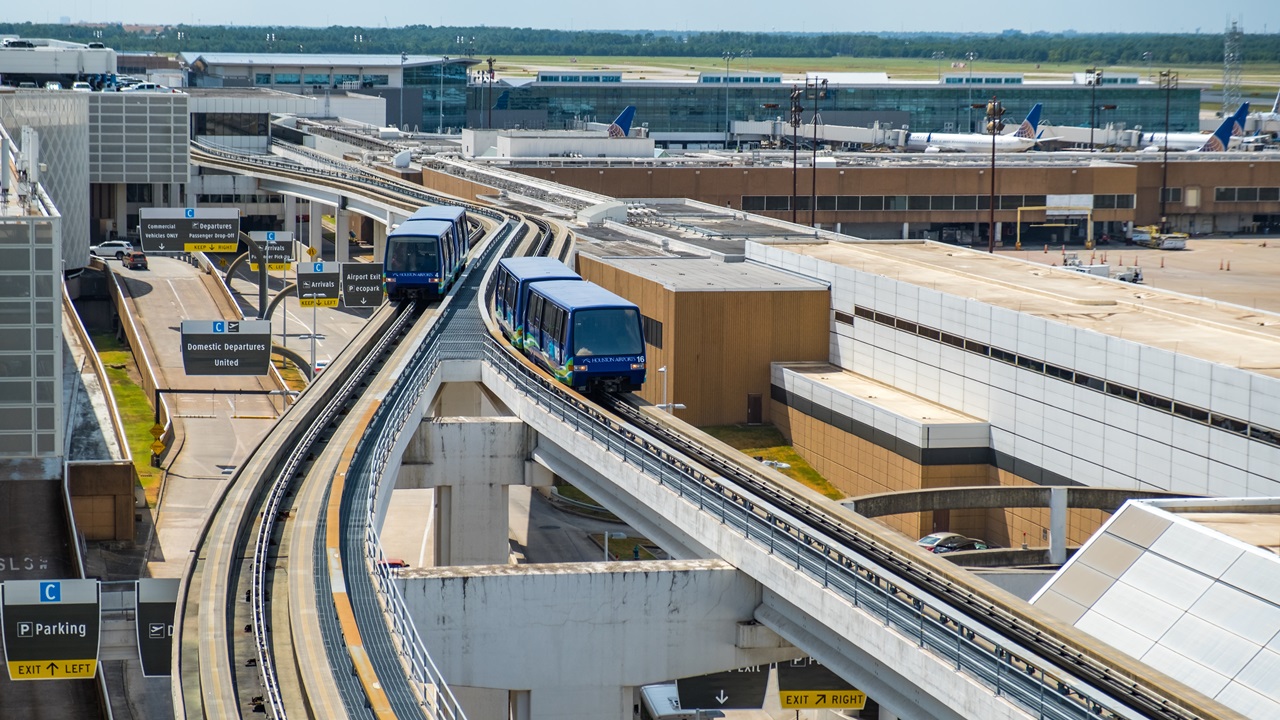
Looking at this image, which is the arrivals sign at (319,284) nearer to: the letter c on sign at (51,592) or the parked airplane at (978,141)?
the letter c on sign at (51,592)

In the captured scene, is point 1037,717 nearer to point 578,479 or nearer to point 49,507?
point 578,479

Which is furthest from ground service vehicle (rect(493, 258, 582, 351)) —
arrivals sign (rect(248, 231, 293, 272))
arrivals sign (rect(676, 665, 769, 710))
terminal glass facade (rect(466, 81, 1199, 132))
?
terminal glass facade (rect(466, 81, 1199, 132))

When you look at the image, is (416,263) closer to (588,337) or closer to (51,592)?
(588,337)

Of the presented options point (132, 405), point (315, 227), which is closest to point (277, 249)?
point (132, 405)

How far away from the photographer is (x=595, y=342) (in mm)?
40688

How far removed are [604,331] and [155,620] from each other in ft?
Answer: 59.7

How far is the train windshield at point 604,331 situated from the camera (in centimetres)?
4056

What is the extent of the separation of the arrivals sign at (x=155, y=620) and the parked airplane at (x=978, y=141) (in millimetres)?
130726

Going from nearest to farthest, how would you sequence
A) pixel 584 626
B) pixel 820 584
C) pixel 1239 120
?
1. pixel 820 584
2. pixel 584 626
3. pixel 1239 120

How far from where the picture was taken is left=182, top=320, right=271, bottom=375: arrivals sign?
4806 centimetres

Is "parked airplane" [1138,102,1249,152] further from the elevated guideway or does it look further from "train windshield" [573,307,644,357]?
the elevated guideway

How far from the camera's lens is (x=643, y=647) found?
3080cm

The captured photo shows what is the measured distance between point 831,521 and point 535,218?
54.1 meters

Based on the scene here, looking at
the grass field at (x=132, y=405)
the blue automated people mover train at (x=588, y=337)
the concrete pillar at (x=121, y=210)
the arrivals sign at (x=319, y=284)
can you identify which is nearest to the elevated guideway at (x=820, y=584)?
the blue automated people mover train at (x=588, y=337)
